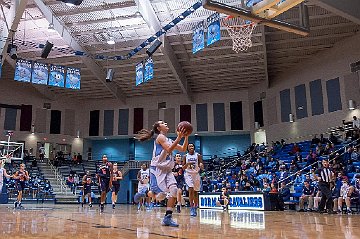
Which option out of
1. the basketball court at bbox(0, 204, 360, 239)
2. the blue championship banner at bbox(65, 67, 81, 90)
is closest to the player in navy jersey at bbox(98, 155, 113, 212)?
the basketball court at bbox(0, 204, 360, 239)

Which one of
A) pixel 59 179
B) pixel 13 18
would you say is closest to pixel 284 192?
pixel 13 18

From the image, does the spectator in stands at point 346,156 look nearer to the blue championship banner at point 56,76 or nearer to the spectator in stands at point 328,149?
the spectator in stands at point 328,149

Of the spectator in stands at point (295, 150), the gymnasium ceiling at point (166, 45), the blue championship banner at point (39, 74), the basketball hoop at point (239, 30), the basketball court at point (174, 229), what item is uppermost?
the gymnasium ceiling at point (166, 45)

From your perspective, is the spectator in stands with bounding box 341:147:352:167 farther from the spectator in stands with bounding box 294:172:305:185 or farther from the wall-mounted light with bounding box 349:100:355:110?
the wall-mounted light with bounding box 349:100:355:110

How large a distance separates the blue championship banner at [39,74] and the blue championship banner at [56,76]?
23cm

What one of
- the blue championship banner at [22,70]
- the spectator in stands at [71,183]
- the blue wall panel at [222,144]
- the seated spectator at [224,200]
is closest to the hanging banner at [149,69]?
the blue championship banner at [22,70]

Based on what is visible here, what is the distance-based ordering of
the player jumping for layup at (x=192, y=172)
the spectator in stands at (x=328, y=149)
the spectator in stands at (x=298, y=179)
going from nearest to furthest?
the player jumping for layup at (x=192, y=172) → the spectator in stands at (x=298, y=179) → the spectator in stands at (x=328, y=149)

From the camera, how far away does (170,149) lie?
527 cm

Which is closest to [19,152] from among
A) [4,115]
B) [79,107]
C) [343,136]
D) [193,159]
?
[4,115]

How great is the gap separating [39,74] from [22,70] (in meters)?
0.73

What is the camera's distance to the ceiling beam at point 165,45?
17.1 metres

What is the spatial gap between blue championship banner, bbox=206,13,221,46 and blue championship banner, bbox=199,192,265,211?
562cm

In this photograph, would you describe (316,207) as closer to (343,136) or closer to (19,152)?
(343,136)

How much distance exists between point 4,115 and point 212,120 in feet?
51.0
